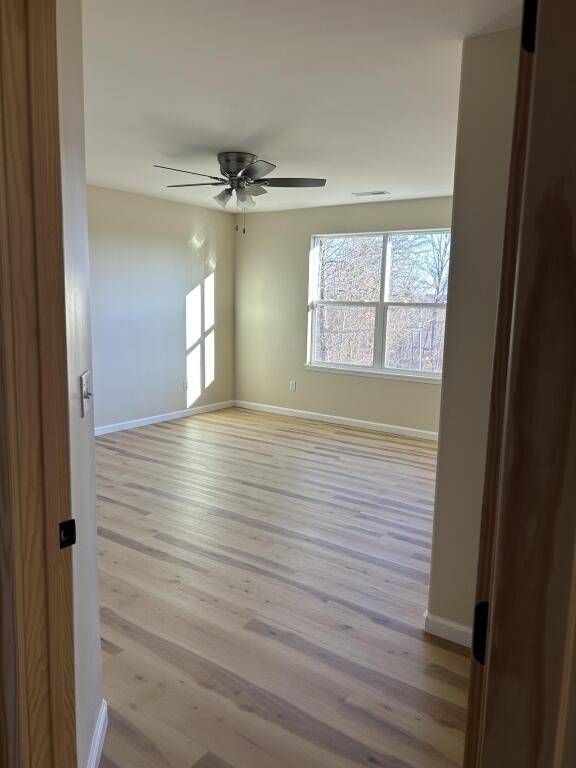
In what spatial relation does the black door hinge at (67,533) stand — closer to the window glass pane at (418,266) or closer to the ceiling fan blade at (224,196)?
the ceiling fan blade at (224,196)

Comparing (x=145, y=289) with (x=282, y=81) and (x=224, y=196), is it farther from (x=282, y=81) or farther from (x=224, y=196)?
(x=282, y=81)

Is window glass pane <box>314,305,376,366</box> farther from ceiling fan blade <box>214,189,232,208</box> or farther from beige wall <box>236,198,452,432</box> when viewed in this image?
ceiling fan blade <box>214,189,232,208</box>

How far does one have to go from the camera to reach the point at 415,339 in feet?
19.6

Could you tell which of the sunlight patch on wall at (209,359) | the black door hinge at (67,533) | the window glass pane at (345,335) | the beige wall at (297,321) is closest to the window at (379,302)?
the window glass pane at (345,335)

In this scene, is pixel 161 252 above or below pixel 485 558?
above

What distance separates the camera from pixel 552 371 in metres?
0.52

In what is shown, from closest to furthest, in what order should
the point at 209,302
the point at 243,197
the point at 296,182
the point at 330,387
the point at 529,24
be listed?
1. the point at 529,24
2. the point at 296,182
3. the point at 243,197
4. the point at 330,387
5. the point at 209,302

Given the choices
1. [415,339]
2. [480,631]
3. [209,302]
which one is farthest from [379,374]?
[480,631]

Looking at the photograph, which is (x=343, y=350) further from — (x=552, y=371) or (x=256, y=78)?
(x=552, y=371)

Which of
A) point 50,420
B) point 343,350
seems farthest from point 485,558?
point 343,350

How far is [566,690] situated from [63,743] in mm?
1016

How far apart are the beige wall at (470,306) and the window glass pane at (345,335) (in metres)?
3.98

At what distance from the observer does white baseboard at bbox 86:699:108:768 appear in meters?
1.64

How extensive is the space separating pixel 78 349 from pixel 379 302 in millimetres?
4987
